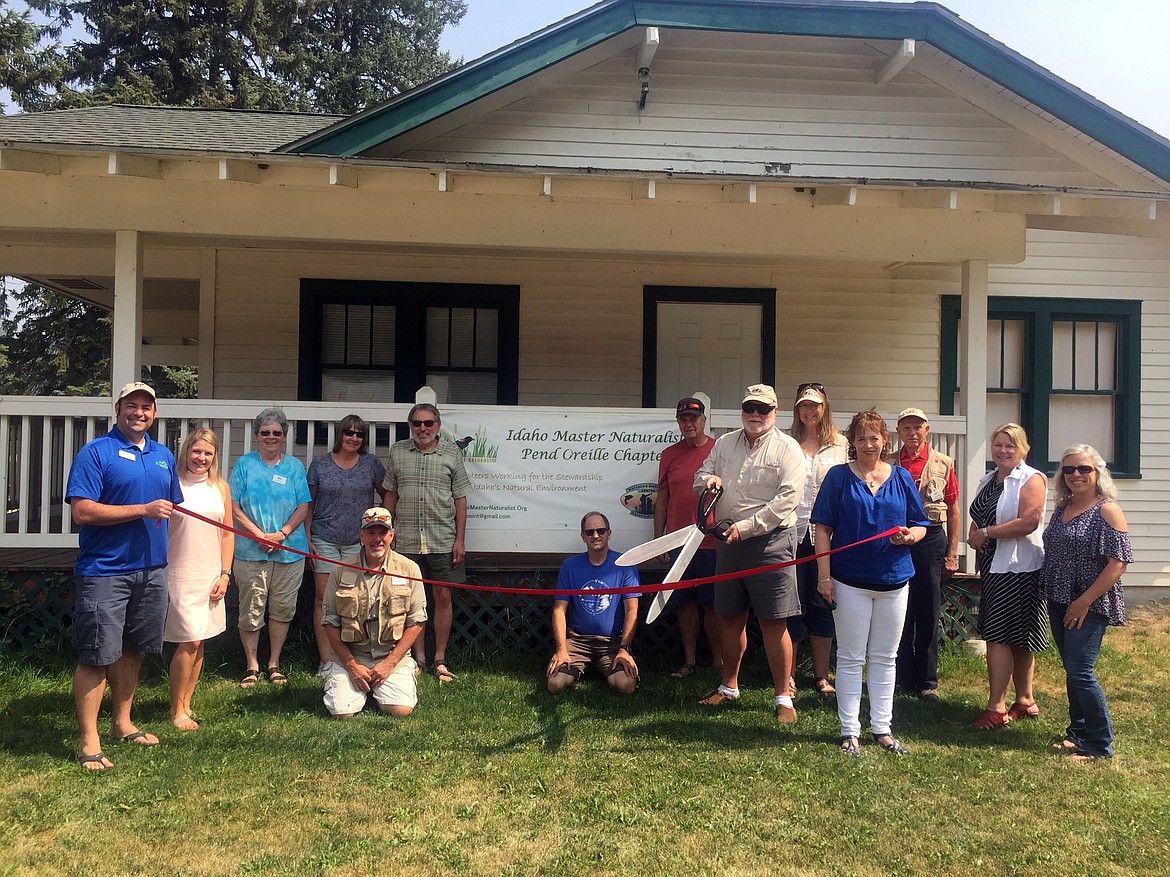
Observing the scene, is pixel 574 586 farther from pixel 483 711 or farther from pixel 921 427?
pixel 921 427

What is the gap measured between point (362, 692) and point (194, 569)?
1.13 m

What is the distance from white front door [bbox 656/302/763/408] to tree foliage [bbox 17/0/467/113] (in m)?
21.5

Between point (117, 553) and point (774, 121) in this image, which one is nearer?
point (117, 553)

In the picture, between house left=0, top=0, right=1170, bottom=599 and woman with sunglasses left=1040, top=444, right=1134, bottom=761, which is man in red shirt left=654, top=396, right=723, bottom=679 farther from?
woman with sunglasses left=1040, top=444, right=1134, bottom=761

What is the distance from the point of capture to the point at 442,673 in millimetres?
5535

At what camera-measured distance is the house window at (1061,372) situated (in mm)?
8359

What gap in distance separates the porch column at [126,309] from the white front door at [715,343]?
456cm

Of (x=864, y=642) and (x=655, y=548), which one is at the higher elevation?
(x=655, y=548)

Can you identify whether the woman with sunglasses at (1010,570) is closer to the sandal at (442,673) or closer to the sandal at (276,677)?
the sandal at (442,673)

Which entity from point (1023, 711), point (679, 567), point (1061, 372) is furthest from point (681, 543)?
point (1061, 372)

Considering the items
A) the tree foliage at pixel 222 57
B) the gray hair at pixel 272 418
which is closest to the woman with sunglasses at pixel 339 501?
the gray hair at pixel 272 418

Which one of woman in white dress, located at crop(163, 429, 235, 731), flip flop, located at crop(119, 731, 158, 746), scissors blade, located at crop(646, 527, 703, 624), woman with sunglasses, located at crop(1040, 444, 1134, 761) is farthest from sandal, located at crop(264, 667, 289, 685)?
woman with sunglasses, located at crop(1040, 444, 1134, 761)

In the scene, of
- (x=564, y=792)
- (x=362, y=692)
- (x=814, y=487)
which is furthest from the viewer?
(x=814, y=487)

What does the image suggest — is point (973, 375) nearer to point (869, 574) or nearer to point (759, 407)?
point (759, 407)
